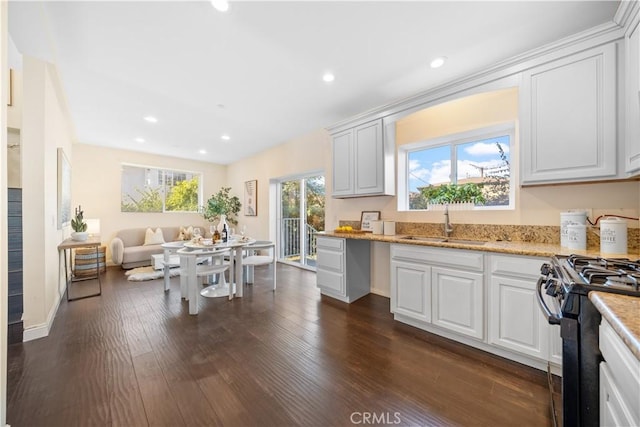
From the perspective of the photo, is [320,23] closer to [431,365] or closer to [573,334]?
[573,334]

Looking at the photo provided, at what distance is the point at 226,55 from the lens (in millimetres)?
2346

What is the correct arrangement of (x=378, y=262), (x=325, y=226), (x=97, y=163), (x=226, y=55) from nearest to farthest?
(x=226, y=55) → (x=378, y=262) → (x=325, y=226) → (x=97, y=163)

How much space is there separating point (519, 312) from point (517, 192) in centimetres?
120

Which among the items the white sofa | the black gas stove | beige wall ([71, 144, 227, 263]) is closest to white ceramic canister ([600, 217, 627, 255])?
the black gas stove

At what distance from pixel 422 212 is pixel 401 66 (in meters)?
1.68

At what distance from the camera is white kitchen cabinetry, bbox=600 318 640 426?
644 millimetres

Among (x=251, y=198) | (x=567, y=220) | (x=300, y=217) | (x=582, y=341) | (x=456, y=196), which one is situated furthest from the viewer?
(x=251, y=198)

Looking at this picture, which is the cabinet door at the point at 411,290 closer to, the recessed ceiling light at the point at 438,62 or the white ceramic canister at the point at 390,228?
the white ceramic canister at the point at 390,228

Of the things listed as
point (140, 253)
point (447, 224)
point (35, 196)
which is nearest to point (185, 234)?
point (140, 253)

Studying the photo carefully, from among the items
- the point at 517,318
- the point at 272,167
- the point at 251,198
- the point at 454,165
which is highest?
the point at 272,167

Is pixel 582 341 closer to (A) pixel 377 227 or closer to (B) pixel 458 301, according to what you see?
(B) pixel 458 301

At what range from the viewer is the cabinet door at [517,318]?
1.83 metres

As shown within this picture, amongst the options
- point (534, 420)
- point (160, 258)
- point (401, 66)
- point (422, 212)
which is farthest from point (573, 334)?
point (160, 258)

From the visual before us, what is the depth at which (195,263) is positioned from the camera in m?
3.01
